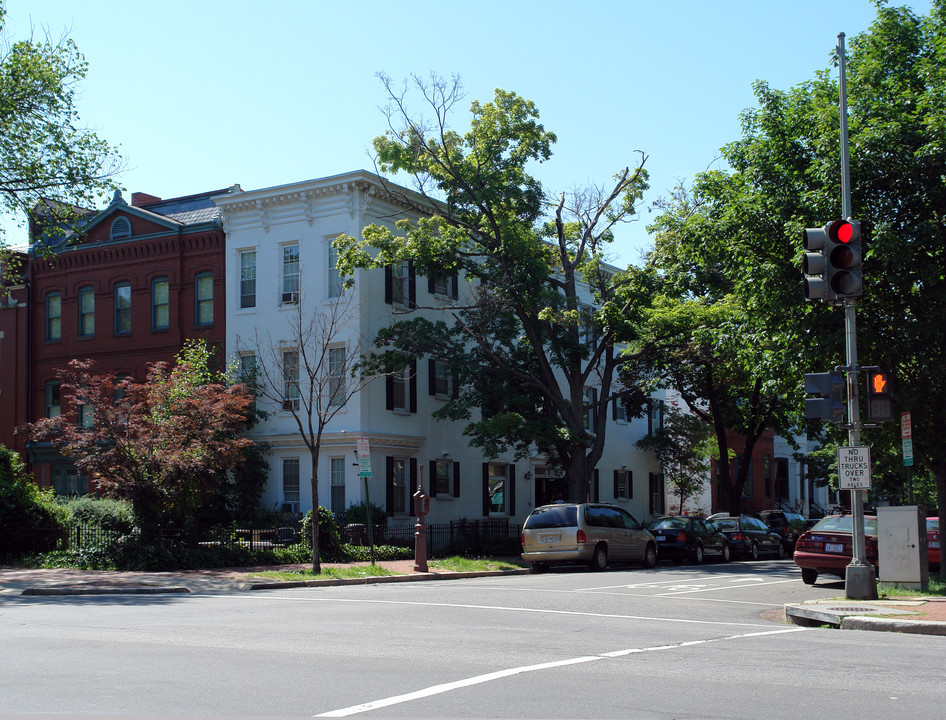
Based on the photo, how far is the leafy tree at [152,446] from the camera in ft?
75.4

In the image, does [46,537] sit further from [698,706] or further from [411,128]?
[698,706]

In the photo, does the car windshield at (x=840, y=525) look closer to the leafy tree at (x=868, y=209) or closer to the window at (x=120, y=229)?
the leafy tree at (x=868, y=209)

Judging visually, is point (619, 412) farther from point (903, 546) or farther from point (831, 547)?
point (903, 546)

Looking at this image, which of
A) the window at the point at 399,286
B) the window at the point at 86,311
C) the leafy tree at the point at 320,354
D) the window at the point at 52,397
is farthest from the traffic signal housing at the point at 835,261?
the window at the point at 52,397

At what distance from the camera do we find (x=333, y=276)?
108ft

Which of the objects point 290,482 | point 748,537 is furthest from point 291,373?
point 748,537

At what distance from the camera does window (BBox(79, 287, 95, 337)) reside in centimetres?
3756

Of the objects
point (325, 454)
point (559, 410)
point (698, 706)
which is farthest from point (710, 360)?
point (698, 706)

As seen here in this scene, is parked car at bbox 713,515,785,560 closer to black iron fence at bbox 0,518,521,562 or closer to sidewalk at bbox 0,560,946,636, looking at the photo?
black iron fence at bbox 0,518,521,562

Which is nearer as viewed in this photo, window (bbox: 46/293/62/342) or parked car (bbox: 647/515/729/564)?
parked car (bbox: 647/515/729/564)

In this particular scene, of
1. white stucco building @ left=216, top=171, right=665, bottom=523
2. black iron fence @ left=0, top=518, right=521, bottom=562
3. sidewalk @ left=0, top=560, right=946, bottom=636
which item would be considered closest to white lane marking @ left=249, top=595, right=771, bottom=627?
sidewalk @ left=0, top=560, right=946, bottom=636

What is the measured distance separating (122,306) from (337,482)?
11264 millimetres

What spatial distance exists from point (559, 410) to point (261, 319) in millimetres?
10385

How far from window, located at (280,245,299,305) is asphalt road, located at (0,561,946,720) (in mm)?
18260
